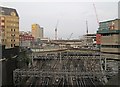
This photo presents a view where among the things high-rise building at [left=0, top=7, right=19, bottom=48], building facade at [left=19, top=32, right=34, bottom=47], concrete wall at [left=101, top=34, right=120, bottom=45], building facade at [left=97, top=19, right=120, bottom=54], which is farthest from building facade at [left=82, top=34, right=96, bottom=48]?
high-rise building at [left=0, top=7, right=19, bottom=48]

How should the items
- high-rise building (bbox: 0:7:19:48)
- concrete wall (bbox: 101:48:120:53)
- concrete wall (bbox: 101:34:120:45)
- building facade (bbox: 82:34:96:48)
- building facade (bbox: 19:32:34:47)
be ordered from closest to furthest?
concrete wall (bbox: 101:34:120:45) < concrete wall (bbox: 101:48:120:53) < high-rise building (bbox: 0:7:19:48) < building facade (bbox: 19:32:34:47) < building facade (bbox: 82:34:96:48)

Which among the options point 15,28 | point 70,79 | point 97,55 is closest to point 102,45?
point 97,55

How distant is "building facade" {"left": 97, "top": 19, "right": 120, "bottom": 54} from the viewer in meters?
19.7

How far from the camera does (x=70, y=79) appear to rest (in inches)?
626

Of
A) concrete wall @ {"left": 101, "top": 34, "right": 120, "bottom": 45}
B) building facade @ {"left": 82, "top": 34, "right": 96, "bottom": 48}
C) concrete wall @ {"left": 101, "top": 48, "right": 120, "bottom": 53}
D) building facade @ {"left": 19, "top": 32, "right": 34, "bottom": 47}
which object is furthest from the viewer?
building facade @ {"left": 82, "top": 34, "right": 96, "bottom": 48}

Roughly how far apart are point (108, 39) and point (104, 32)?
49.5 inches

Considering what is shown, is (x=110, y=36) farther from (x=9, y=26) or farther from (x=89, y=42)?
(x=89, y=42)

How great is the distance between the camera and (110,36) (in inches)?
814

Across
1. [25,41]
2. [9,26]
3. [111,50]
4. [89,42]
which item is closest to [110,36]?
[111,50]

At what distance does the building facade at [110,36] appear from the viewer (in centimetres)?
1967

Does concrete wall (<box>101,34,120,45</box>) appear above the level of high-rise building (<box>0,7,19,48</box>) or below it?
below

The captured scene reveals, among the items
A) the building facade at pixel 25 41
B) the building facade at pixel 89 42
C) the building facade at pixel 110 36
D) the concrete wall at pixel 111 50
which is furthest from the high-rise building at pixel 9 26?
the building facade at pixel 89 42

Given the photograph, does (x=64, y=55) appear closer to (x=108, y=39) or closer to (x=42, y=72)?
(x=108, y=39)

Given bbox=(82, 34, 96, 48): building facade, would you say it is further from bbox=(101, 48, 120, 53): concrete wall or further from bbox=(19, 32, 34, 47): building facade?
bbox=(101, 48, 120, 53): concrete wall
